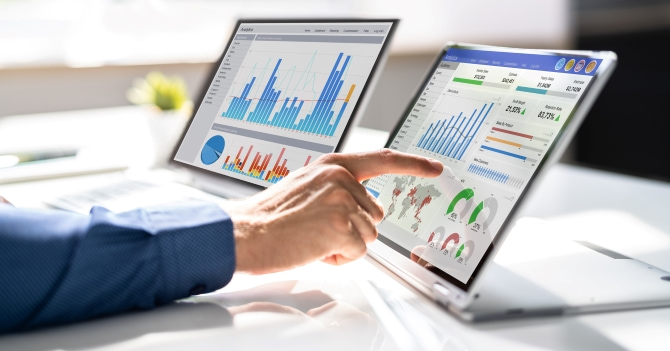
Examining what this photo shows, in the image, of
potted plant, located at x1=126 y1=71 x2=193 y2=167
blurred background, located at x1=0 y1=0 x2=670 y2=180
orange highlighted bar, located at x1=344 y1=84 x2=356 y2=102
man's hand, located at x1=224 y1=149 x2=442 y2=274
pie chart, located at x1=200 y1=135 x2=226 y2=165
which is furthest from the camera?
blurred background, located at x1=0 y1=0 x2=670 y2=180

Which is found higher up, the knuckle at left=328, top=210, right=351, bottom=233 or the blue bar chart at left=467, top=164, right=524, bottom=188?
the blue bar chart at left=467, top=164, right=524, bottom=188

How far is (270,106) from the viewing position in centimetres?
129

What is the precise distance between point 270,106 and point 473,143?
1.65ft

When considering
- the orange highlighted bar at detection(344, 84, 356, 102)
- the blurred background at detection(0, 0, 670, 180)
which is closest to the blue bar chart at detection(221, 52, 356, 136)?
the orange highlighted bar at detection(344, 84, 356, 102)

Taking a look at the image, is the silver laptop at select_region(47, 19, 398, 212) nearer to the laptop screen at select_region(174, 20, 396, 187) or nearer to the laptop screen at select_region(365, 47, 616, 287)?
the laptop screen at select_region(174, 20, 396, 187)

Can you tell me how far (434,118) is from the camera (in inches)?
38.7

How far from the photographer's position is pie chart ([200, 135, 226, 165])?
1.37 meters

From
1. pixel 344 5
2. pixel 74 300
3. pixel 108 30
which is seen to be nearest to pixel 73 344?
pixel 74 300

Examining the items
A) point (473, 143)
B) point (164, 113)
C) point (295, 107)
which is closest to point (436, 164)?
point (473, 143)

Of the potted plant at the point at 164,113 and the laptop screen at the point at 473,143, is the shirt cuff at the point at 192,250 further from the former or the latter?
the potted plant at the point at 164,113

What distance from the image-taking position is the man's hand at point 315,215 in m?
0.81

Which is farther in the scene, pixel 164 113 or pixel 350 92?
pixel 164 113

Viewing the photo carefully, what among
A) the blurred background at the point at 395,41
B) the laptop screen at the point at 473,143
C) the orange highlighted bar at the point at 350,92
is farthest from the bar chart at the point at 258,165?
the blurred background at the point at 395,41

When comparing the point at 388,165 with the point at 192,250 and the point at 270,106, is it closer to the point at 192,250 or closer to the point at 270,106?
the point at 192,250
